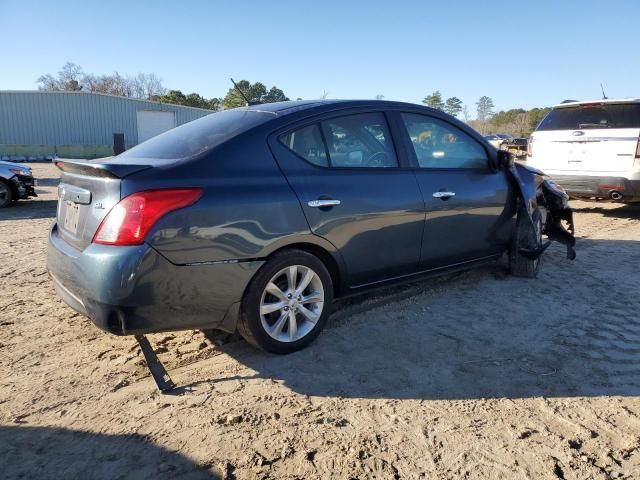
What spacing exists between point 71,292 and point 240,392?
1.19m

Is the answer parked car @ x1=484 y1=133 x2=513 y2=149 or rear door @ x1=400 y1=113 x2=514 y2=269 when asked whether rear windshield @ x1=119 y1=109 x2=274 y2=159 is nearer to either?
rear door @ x1=400 y1=113 x2=514 y2=269

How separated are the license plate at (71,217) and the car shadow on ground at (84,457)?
117 cm

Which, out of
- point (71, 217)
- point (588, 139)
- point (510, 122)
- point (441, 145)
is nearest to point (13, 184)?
point (71, 217)

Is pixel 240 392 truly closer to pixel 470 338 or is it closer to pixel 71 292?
pixel 71 292

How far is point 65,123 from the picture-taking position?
33.3 m

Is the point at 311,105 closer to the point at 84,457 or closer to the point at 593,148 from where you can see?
the point at 84,457

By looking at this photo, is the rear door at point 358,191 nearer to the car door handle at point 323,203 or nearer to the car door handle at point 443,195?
the car door handle at point 323,203

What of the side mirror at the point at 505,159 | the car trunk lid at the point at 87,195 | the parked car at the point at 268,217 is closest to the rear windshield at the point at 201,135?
the parked car at the point at 268,217

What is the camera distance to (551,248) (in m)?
6.56

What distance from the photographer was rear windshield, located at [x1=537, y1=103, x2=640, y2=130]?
25.8ft

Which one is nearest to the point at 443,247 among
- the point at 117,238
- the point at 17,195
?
the point at 117,238

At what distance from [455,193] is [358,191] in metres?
1.09

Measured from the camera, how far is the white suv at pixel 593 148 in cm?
779

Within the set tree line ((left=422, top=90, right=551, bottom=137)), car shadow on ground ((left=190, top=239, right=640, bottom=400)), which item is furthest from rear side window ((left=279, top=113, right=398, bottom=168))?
tree line ((left=422, top=90, right=551, bottom=137))
